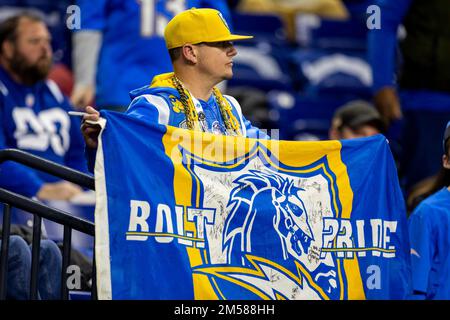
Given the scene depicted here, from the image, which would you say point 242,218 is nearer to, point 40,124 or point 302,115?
point 40,124

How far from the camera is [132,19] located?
8234 mm

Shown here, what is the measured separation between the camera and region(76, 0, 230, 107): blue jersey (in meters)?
8.11

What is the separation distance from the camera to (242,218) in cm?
534

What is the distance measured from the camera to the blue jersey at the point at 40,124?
827 cm

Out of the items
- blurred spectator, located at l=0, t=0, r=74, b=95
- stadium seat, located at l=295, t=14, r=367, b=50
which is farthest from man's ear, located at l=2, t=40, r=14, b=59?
stadium seat, located at l=295, t=14, r=367, b=50

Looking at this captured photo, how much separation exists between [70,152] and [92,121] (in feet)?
11.2

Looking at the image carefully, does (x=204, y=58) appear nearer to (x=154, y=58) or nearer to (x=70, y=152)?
(x=154, y=58)

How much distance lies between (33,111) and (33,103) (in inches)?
2.8

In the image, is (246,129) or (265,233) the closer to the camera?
(265,233)

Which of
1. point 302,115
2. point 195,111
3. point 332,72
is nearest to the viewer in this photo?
Result: point 195,111

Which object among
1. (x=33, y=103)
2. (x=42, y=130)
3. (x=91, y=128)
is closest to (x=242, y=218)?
(x=91, y=128)

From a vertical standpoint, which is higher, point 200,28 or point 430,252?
point 200,28

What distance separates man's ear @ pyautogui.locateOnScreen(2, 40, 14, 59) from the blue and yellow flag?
347cm
